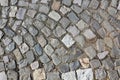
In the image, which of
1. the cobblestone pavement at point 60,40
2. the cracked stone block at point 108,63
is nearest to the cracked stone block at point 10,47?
the cobblestone pavement at point 60,40

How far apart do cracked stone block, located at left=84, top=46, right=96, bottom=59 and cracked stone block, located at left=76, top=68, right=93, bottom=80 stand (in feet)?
0.51

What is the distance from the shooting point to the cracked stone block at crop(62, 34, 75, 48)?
3562 millimetres

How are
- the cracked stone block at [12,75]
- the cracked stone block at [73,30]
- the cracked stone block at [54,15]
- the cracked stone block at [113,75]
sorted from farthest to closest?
the cracked stone block at [54,15], the cracked stone block at [73,30], the cracked stone block at [12,75], the cracked stone block at [113,75]

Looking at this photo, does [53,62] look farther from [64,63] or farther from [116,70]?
[116,70]

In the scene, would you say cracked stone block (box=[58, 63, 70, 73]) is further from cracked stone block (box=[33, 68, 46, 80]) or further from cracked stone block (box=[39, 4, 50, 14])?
cracked stone block (box=[39, 4, 50, 14])

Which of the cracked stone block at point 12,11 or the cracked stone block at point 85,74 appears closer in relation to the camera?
the cracked stone block at point 85,74

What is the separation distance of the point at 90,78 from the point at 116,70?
11.1 inches

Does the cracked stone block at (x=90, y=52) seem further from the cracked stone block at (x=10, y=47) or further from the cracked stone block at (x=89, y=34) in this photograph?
the cracked stone block at (x=10, y=47)

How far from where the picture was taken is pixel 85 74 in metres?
3.41

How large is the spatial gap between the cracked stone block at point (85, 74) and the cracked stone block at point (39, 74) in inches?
14.4

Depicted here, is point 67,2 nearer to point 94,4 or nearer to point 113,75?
Result: point 94,4

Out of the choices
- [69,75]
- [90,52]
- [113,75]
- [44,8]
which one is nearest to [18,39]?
[44,8]

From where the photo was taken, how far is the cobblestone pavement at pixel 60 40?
3463 millimetres

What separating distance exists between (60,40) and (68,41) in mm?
90
